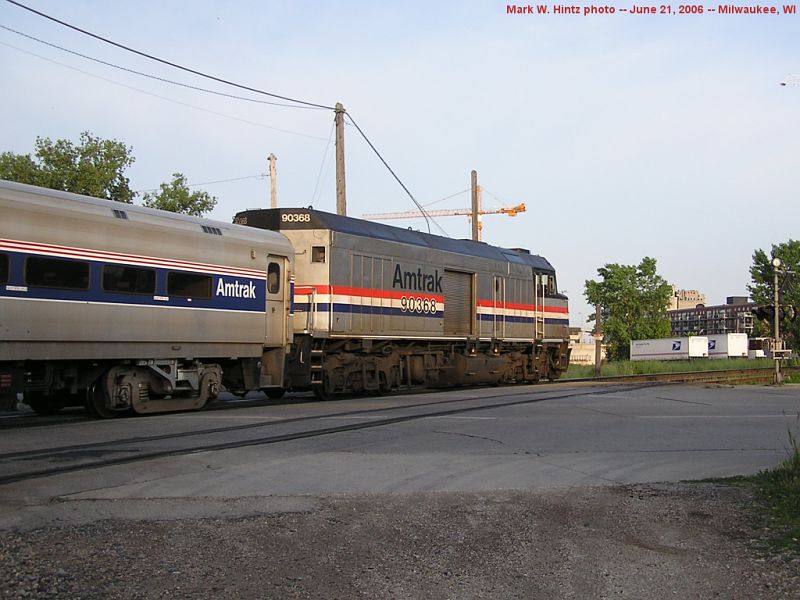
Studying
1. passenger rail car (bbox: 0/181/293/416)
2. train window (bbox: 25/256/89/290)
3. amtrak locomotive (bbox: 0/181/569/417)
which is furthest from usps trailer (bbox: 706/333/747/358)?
train window (bbox: 25/256/89/290)

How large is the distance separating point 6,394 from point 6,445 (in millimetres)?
2215

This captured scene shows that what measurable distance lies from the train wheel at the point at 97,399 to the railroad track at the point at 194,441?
2.88 meters

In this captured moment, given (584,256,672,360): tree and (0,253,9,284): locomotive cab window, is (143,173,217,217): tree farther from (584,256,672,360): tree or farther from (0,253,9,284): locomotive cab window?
(584,256,672,360): tree

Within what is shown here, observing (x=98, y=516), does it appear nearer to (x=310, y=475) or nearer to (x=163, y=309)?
(x=310, y=475)

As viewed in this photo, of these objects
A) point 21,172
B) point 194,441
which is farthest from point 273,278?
point 21,172

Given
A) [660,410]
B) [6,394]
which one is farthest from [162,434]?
Result: [660,410]

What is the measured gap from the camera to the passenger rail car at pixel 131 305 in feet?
40.7

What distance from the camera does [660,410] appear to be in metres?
16.3

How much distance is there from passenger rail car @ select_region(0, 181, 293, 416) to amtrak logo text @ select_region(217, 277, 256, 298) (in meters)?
0.02

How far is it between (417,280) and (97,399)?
10074 millimetres

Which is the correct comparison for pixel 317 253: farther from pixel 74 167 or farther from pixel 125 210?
pixel 74 167

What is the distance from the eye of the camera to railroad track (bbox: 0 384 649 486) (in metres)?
8.92

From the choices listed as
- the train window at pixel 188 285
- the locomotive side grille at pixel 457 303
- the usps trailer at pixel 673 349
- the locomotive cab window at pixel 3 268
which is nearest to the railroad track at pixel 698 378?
the locomotive side grille at pixel 457 303

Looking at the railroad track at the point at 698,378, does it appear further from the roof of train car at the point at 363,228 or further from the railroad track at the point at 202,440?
Answer: the railroad track at the point at 202,440
